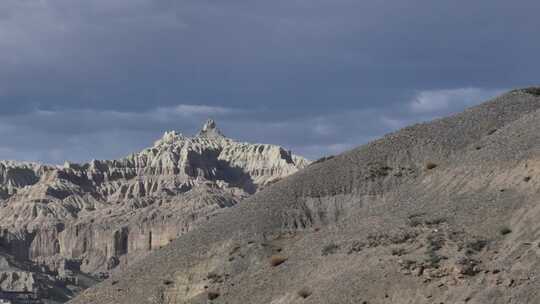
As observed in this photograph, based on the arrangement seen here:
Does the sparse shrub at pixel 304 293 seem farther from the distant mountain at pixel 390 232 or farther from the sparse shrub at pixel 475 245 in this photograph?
the sparse shrub at pixel 475 245

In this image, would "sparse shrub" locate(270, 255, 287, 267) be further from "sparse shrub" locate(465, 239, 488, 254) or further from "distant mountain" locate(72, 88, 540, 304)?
"sparse shrub" locate(465, 239, 488, 254)

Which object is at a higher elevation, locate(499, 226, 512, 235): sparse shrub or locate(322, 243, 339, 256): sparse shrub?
locate(322, 243, 339, 256): sparse shrub

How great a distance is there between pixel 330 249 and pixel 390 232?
2602 millimetres

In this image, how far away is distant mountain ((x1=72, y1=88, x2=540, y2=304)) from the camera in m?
35.2

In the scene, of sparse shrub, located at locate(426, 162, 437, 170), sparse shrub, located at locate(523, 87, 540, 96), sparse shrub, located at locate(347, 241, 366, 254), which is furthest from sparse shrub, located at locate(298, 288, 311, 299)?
sparse shrub, located at locate(523, 87, 540, 96)

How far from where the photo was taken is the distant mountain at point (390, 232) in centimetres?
3519

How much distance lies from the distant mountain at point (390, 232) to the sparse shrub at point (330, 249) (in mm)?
47

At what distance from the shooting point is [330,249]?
4169 centimetres

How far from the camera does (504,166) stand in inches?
1647

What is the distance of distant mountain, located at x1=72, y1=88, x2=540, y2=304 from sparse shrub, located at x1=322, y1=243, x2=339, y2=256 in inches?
1.9

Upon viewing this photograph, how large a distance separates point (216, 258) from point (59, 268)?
480 feet

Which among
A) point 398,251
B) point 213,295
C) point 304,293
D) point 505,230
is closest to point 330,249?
point 304,293

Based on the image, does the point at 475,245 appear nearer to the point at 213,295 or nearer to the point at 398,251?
the point at 398,251

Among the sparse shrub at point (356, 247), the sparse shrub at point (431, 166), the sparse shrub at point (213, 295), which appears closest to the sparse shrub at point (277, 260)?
the sparse shrub at point (213, 295)
